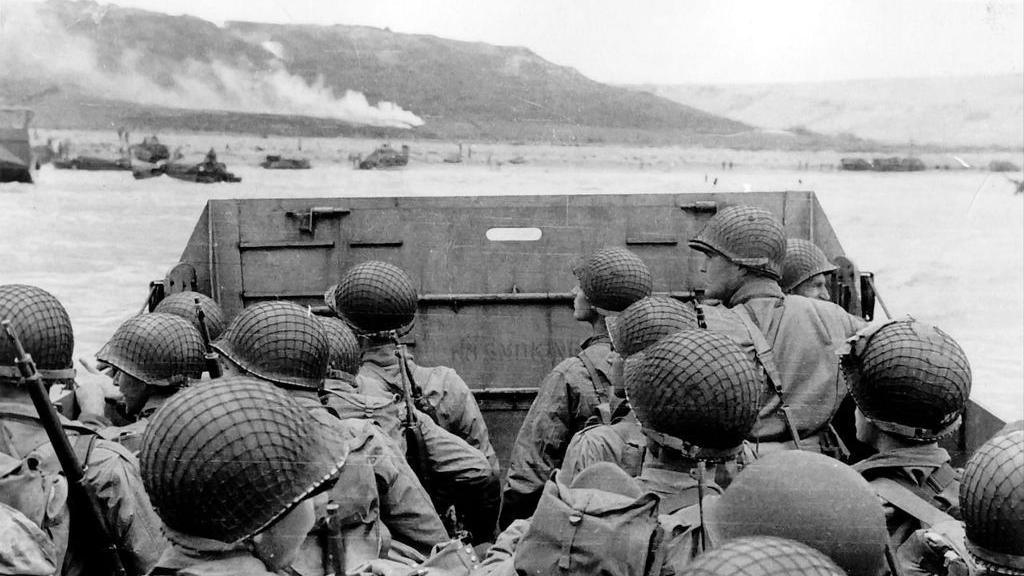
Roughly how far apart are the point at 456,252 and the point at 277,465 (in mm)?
4279

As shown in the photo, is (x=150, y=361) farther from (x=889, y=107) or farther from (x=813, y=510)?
(x=889, y=107)

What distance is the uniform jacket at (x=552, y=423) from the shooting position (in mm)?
4438

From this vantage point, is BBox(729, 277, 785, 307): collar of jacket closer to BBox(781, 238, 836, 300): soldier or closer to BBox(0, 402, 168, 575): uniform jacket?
BBox(781, 238, 836, 300): soldier

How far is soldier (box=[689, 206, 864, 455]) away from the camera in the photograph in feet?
12.9

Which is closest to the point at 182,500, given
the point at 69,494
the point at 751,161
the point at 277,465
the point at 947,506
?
the point at 277,465

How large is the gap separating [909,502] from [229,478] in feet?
6.04

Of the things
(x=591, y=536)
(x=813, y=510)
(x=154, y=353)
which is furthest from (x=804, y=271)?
(x=591, y=536)

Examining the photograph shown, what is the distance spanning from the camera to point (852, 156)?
11531mm

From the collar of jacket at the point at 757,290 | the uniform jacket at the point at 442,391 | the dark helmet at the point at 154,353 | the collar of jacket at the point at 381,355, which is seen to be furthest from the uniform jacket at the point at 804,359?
the dark helmet at the point at 154,353

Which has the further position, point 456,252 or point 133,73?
point 133,73

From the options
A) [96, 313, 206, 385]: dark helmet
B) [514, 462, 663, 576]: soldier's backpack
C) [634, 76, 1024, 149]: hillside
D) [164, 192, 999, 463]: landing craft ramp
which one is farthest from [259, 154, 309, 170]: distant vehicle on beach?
[514, 462, 663, 576]: soldier's backpack

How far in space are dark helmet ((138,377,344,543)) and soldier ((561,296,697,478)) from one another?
1.29m

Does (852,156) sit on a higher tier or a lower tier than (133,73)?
lower

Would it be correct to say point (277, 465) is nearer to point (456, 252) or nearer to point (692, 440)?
point (692, 440)
